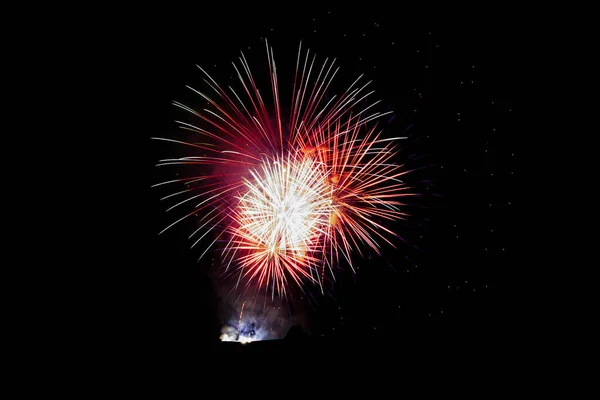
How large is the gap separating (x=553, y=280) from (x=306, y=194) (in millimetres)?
8048

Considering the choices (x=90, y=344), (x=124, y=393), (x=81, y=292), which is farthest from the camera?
(x=81, y=292)

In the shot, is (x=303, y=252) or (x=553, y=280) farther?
(x=553, y=280)

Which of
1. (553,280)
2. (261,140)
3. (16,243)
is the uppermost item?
(261,140)

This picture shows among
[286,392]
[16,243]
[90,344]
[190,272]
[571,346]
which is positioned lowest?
[286,392]

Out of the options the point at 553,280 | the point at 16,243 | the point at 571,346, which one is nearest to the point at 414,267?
the point at 553,280

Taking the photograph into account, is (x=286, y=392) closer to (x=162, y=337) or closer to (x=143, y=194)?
(x=162, y=337)

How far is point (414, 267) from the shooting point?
13641mm

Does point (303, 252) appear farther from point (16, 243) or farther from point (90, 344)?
point (16, 243)

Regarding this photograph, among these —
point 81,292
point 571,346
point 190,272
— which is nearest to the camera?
point 81,292

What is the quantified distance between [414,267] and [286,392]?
30.2ft

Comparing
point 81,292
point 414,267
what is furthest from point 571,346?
point 81,292

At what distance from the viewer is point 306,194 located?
25.9 ft

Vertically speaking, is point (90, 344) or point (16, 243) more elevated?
point (16, 243)

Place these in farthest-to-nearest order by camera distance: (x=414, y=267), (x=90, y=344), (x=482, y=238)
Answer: (x=414, y=267) < (x=482, y=238) < (x=90, y=344)
